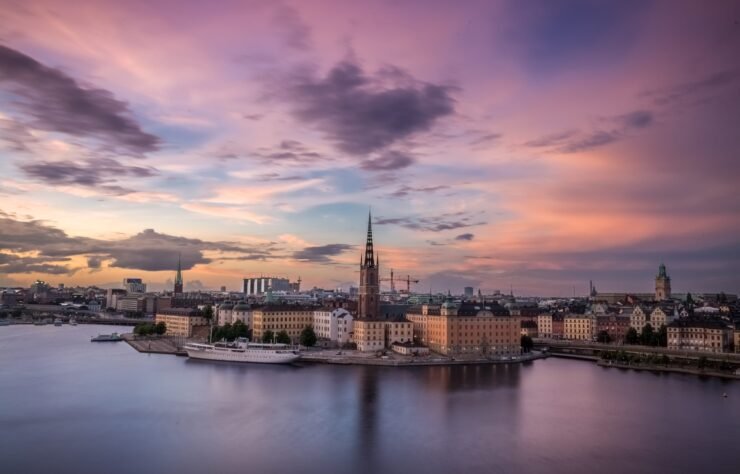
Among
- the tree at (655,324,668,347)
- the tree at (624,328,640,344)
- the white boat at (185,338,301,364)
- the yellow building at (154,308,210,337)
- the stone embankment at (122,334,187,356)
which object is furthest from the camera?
the yellow building at (154,308,210,337)

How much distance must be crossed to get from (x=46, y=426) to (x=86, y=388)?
6958 millimetres

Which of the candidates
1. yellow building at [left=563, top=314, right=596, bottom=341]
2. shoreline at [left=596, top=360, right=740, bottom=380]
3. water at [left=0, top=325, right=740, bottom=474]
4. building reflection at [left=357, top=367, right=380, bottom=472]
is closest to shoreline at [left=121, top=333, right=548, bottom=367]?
water at [left=0, top=325, right=740, bottom=474]

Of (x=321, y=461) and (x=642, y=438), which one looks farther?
(x=642, y=438)

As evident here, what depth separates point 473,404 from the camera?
22.8 m

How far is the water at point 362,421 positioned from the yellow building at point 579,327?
17317 millimetres

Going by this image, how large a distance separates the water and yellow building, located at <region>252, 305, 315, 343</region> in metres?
11.3

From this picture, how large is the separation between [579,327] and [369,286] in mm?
17742

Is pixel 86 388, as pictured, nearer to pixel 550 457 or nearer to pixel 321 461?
pixel 321 461

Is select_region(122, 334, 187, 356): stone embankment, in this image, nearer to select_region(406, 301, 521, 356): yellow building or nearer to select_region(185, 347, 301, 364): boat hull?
select_region(185, 347, 301, 364): boat hull

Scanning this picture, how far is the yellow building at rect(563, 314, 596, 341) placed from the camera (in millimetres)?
48031

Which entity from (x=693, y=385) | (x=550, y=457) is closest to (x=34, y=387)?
(x=550, y=457)

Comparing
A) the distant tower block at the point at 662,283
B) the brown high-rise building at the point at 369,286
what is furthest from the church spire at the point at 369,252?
the distant tower block at the point at 662,283

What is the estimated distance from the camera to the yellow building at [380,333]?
38.3 m

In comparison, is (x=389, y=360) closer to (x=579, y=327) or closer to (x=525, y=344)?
(x=525, y=344)
